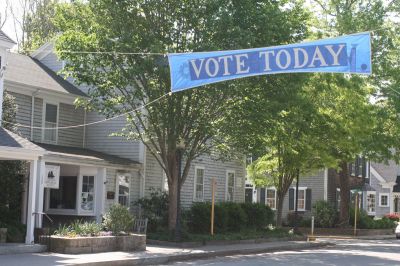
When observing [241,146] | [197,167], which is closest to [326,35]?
[197,167]

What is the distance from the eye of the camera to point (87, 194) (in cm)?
2533

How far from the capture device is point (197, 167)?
31031 mm

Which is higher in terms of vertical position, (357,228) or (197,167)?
(197,167)

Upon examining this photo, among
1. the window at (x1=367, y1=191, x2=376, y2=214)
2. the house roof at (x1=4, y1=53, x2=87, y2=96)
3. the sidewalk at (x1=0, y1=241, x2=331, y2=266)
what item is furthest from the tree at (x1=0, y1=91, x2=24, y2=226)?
the window at (x1=367, y1=191, x2=376, y2=214)

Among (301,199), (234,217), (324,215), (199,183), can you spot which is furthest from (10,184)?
(301,199)

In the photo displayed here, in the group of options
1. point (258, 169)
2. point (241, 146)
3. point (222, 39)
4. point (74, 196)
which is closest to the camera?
point (222, 39)

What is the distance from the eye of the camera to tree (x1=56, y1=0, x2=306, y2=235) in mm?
20516

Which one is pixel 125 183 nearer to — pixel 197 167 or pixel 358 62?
pixel 197 167

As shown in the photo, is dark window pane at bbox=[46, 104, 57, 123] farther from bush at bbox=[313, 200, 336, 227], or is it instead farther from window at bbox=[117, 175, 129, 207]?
bush at bbox=[313, 200, 336, 227]

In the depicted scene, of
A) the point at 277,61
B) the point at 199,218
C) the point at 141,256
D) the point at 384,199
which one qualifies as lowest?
the point at 141,256

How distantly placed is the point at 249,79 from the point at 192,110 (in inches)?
97.8

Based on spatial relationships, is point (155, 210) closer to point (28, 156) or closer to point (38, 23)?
point (28, 156)

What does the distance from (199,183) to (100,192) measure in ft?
24.7

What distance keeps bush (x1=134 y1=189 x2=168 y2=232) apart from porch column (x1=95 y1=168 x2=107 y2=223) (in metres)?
1.99
